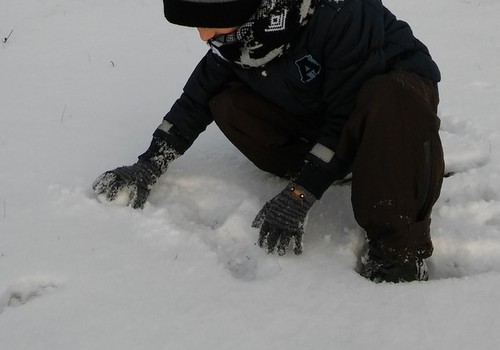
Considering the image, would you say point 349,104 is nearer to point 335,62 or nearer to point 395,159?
point 335,62

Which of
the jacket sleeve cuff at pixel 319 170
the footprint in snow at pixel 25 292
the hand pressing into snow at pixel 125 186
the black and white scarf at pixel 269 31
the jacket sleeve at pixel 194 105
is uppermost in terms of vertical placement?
the black and white scarf at pixel 269 31

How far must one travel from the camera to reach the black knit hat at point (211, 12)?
1.63 meters

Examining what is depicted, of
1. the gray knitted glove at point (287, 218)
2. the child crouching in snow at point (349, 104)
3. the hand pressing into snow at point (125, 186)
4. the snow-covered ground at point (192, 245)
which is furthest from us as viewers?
the hand pressing into snow at point (125, 186)

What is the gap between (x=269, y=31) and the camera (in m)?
1.71

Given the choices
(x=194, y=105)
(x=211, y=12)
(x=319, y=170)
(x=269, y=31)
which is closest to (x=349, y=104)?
(x=319, y=170)

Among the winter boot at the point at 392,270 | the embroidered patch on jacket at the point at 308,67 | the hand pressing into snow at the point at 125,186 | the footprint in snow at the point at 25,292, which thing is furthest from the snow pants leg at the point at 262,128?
the footprint in snow at the point at 25,292

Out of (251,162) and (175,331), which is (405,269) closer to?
(175,331)

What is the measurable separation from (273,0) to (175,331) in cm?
90

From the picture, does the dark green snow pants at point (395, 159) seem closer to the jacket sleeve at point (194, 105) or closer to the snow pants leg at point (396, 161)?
the snow pants leg at point (396, 161)

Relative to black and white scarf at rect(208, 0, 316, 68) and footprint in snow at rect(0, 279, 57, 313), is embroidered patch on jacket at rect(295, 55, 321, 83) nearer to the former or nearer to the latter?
black and white scarf at rect(208, 0, 316, 68)

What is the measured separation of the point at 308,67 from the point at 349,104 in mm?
168

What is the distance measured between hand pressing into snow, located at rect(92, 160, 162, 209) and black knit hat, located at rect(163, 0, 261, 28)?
58 cm

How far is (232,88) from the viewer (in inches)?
82.2

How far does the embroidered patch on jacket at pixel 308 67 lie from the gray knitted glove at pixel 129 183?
596 mm
